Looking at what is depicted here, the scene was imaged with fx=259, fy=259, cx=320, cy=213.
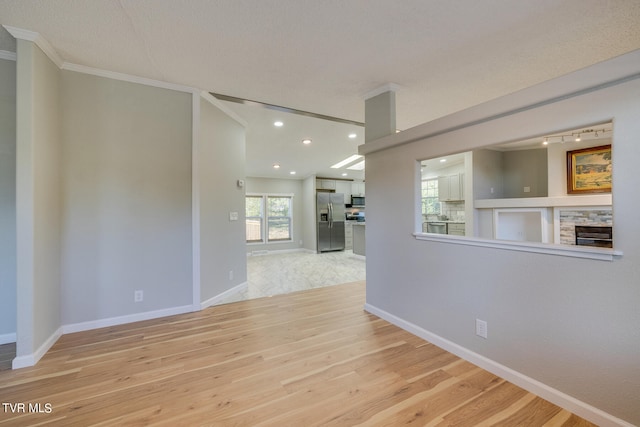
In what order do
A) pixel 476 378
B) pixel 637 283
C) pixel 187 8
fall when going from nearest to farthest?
pixel 637 283, pixel 187 8, pixel 476 378

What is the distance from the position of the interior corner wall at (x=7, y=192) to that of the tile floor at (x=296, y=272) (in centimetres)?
193

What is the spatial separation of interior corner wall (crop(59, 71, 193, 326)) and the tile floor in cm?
103

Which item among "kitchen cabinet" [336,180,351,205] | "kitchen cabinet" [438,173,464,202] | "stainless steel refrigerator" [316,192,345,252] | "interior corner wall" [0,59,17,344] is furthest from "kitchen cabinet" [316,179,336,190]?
"interior corner wall" [0,59,17,344]

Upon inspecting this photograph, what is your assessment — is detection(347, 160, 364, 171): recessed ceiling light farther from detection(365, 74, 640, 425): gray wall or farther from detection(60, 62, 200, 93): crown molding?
detection(60, 62, 200, 93): crown molding

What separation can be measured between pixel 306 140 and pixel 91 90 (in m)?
3.19

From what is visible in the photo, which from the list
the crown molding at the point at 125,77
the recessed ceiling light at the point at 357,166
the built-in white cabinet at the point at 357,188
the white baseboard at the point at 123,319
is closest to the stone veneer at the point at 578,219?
the recessed ceiling light at the point at 357,166

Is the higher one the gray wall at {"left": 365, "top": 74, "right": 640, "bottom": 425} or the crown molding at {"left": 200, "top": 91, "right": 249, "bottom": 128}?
the crown molding at {"left": 200, "top": 91, "right": 249, "bottom": 128}

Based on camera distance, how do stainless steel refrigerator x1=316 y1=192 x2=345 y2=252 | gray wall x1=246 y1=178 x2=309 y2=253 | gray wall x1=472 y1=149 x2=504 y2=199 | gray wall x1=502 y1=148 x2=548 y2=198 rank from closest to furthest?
gray wall x1=502 y1=148 x2=548 y2=198 < gray wall x1=472 y1=149 x2=504 y2=199 < gray wall x1=246 y1=178 x2=309 y2=253 < stainless steel refrigerator x1=316 y1=192 x2=345 y2=252

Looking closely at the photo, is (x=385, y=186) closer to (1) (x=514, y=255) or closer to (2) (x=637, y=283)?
(1) (x=514, y=255)

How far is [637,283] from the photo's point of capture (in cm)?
132

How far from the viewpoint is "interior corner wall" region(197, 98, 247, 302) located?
10.6 feet

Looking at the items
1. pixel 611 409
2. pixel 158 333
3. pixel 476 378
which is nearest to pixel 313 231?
pixel 158 333

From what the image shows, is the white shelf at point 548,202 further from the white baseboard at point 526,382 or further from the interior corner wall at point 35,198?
the interior corner wall at point 35,198

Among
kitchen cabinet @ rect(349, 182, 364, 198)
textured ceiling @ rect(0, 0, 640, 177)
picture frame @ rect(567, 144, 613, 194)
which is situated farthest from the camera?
kitchen cabinet @ rect(349, 182, 364, 198)
